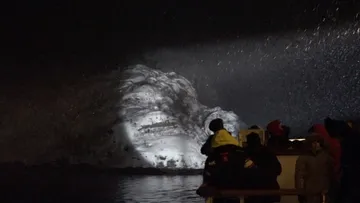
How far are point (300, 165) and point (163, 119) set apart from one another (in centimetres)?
1975

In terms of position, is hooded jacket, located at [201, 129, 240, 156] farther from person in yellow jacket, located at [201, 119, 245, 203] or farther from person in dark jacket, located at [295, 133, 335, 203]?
person in dark jacket, located at [295, 133, 335, 203]

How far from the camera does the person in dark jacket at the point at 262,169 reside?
3873 mm

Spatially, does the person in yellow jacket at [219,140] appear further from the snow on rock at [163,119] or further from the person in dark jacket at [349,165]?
the snow on rock at [163,119]

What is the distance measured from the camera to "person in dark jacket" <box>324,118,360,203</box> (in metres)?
4.11

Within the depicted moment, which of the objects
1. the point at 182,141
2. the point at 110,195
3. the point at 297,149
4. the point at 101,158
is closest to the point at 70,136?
the point at 101,158

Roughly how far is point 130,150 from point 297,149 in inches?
705

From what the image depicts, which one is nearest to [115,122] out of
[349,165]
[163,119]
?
[163,119]

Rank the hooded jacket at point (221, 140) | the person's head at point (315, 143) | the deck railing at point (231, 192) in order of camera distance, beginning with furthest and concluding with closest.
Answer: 1. the person's head at point (315, 143)
2. the hooded jacket at point (221, 140)
3. the deck railing at point (231, 192)

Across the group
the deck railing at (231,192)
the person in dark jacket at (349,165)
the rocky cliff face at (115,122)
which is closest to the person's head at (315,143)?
the person in dark jacket at (349,165)

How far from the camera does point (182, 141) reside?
2311 cm

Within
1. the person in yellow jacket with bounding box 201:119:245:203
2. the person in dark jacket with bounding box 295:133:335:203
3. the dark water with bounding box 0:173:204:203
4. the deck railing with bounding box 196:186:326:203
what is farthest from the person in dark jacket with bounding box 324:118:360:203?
the dark water with bounding box 0:173:204:203

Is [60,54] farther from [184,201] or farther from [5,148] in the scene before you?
[184,201]

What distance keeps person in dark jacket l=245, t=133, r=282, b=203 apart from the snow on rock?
58.2ft

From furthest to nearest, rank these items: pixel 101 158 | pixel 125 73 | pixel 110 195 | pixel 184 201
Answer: pixel 125 73 → pixel 101 158 → pixel 110 195 → pixel 184 201
